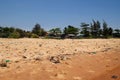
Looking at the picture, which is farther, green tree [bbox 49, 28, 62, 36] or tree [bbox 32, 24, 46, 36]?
green tree [bbox 49, 28, 62, 36]

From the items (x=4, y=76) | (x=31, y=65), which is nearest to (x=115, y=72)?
(x=31, y=65)

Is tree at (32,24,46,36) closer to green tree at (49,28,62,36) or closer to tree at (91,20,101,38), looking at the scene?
green tree at (49,28,62,36)

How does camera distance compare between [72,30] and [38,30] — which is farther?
[38,30]

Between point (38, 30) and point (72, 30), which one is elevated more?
point (38, 30)

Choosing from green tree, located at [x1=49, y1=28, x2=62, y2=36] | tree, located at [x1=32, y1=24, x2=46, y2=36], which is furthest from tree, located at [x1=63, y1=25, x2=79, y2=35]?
tree, located at [x1=32, y1=24, x2=46, y2=36]

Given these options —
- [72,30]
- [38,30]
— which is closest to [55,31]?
[38,30]

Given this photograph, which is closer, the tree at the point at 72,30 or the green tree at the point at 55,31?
the tree at the point at 72,30

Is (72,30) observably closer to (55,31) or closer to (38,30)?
(55,31)

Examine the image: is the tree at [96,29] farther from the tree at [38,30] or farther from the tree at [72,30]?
the tree at [38,30]

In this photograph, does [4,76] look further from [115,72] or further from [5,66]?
[115,72]

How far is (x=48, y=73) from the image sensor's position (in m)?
6.99

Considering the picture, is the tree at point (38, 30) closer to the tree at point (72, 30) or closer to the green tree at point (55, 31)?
the green tree at point (55, 31)

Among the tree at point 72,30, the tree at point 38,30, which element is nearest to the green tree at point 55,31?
the tree at point 72,30

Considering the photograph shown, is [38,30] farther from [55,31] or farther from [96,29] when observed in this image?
[96,29]
